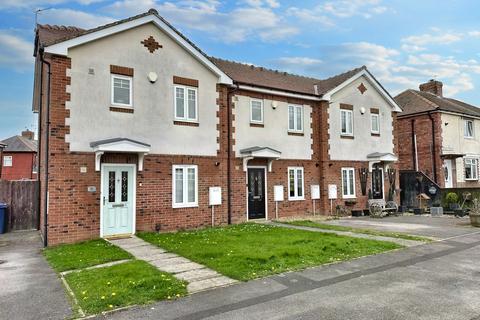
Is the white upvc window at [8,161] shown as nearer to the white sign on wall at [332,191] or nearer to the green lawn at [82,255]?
the green lawn at [82,255]

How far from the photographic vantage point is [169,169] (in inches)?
504

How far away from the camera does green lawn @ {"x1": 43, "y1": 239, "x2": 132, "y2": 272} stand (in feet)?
26.0

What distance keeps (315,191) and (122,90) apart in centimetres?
1014

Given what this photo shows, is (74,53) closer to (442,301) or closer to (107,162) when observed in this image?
(107,162)

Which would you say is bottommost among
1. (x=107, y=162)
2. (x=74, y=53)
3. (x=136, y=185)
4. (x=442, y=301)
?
(x=442, y=301)

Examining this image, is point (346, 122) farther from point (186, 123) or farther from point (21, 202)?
point (21, 202)

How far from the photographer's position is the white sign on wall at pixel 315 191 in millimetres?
17281

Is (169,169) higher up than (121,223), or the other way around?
(169,169)

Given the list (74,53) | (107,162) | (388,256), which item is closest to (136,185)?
(107,162)

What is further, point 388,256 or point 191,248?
point 191,248

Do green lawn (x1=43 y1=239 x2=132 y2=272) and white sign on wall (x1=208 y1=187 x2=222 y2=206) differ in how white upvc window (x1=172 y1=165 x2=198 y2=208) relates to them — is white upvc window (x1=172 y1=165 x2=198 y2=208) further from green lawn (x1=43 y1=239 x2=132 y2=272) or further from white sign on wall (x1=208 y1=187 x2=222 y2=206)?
green lawn (x1=43 y1=239 x2=132 y2=272)

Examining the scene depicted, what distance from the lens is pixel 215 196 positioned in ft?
45.4

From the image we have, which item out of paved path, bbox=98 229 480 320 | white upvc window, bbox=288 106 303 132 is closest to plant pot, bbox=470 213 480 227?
paved path, bbox=98 229 480 320

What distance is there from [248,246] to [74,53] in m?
8.16
